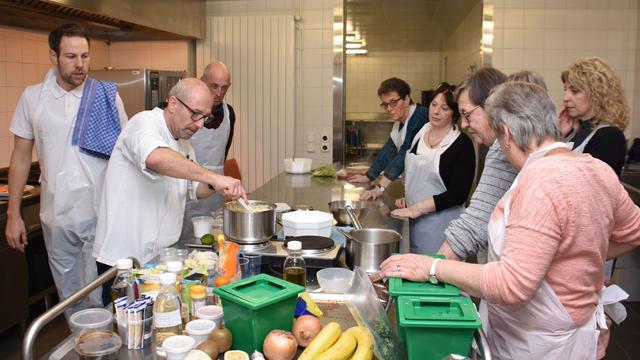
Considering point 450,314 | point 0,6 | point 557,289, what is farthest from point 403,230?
point 0,6

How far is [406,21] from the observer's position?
7504 mm

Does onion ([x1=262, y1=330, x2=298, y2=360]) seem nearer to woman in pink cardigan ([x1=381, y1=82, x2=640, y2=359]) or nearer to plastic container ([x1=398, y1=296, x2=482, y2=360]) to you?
plastic container ([x1=398, y1=296, x2=482, y2=360])

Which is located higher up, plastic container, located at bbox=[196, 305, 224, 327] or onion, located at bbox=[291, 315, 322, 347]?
plastic container, located at bbox=[196, 305, 224, 327]

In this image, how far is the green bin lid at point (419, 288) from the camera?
4.72 ft

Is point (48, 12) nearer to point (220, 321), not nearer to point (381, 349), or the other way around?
point (220, 321)

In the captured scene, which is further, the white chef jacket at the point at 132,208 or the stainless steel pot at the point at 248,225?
the white chef jacket at the point at 132,208

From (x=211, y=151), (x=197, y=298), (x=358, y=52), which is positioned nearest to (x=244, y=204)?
(x=197, y=298)

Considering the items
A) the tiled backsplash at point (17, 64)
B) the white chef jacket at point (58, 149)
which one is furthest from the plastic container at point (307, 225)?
the tiled backsplash at point (17, 64)

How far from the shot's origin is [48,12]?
330cm

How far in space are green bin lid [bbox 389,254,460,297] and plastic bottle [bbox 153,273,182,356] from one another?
0.55 m

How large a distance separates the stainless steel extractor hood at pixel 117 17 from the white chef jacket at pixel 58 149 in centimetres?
55

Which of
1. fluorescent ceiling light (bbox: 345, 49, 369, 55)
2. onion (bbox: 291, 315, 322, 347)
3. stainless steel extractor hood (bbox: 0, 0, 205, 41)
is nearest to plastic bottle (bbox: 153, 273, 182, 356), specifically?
onion (bbox: 291, 315, 322, 347)

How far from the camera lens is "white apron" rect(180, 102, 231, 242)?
11.5 ft

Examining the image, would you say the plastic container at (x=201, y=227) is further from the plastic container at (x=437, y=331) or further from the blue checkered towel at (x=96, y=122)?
the plastic container at (x=437, y=331)
